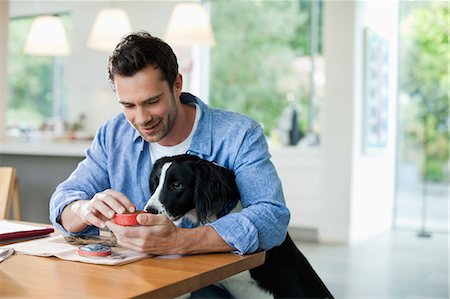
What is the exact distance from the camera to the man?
136 centimetres

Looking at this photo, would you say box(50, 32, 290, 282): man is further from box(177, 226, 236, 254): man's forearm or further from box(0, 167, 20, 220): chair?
box(0, 167, 20, 220): chair

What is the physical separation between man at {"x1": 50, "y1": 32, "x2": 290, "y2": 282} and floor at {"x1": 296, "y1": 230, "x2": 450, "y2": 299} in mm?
2176

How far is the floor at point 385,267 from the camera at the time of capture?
3.82 m

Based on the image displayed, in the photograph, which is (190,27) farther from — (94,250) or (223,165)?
(94,250)

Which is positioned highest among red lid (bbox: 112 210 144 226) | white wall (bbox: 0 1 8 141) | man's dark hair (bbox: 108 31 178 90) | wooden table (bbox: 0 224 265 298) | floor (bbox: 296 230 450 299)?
white wall (bbox: 0 1 8 141)

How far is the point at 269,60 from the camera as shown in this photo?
22.9ft

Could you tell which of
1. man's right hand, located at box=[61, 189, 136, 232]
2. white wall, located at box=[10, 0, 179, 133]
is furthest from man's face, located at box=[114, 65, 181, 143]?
white wall, located at box=[10, 0, 179, 133]

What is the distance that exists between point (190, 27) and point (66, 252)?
11.7 feet

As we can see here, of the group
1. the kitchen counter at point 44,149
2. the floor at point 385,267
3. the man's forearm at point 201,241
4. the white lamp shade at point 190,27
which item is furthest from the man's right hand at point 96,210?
the white lamp shade at point 190,27

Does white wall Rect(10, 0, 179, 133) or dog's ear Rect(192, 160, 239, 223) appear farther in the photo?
white wall Rect(10, 0, 179, 133)

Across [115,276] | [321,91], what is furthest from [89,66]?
[115,276]

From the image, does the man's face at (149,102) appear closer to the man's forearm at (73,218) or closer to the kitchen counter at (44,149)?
the man's forearm at (73,218)

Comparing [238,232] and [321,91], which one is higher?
[321,91]

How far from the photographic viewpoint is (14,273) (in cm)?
118
